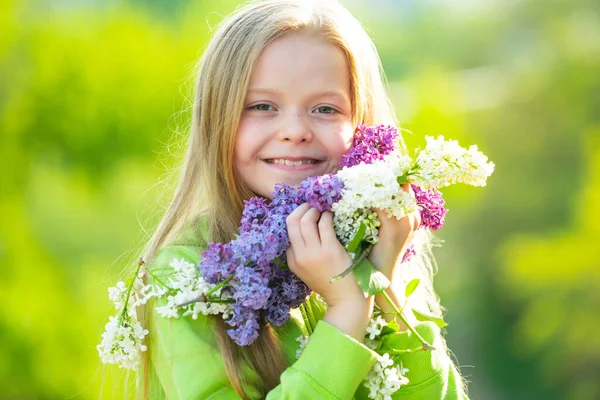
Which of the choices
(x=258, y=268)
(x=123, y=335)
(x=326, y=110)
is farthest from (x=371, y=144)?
(x=123, y=335)

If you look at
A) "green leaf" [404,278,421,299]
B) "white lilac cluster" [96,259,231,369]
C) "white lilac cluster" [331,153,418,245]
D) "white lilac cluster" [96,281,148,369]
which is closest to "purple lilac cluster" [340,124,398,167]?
"white lilac cluster" [331,153,418,245]

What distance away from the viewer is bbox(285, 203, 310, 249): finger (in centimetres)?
260

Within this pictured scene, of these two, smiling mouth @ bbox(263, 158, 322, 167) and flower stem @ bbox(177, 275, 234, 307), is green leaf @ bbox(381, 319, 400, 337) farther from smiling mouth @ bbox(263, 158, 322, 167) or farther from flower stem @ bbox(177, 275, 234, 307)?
smiling mouth @ bbox(263, 158, 322, 167)

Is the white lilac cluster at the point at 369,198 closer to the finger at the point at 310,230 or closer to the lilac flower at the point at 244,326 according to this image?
the finger at the point at 310,230

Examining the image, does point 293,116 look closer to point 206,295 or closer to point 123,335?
point 206,295

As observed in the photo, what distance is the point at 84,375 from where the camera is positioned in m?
14.8

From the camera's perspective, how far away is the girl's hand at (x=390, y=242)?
265cm

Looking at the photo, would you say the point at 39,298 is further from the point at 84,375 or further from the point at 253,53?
the point at 253,53

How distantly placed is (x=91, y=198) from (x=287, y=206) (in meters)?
15.9

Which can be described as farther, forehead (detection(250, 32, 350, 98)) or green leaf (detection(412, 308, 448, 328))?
forehead (detection(250, 32, 350, 98))

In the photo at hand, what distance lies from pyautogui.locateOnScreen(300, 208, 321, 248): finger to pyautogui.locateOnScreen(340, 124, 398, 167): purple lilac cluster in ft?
1.24

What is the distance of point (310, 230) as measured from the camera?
8.45ft

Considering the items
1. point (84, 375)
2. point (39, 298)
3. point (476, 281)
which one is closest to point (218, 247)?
point (84, 375)

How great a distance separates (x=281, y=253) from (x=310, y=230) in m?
0.12
